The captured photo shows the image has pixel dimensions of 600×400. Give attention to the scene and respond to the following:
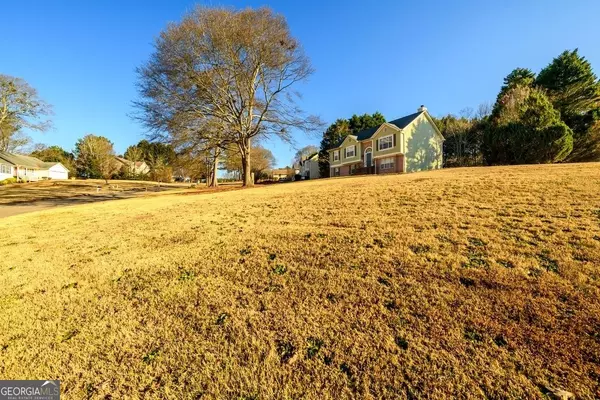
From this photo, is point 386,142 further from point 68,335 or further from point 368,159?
point 68,335

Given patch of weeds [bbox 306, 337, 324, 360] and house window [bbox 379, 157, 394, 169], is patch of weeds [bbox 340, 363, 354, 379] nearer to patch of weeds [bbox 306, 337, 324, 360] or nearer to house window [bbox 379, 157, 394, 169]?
patch of weeds [bbox 306, 337, 324, 360]

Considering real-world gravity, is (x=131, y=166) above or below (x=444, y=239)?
above

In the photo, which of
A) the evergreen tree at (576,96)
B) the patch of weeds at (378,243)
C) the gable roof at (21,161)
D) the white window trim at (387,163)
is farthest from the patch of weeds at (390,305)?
the gable roof at (21,161)

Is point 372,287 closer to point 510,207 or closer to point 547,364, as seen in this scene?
point 547,364

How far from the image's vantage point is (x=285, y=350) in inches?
105

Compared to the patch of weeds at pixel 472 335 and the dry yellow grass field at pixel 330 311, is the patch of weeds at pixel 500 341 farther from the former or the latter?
the patch of weeds at pixel 472 335

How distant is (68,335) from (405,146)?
2802 cm

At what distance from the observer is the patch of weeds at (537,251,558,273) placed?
11.4 ft

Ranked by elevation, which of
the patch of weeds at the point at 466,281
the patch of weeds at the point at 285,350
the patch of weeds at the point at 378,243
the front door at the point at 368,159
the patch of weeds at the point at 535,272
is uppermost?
the front door at the point at 368,159

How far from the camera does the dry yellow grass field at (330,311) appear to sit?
89.7 inches

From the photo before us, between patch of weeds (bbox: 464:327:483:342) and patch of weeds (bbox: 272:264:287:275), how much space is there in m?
2.49

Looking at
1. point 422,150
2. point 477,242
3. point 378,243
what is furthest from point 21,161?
point 477,242

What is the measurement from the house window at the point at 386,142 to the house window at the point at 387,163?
1.28 meters

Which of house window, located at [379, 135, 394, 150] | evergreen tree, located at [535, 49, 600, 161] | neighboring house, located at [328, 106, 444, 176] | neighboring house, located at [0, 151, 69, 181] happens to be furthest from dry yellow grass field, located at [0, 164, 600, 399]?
neighboring house, located at [0, 151, 69, 181]
